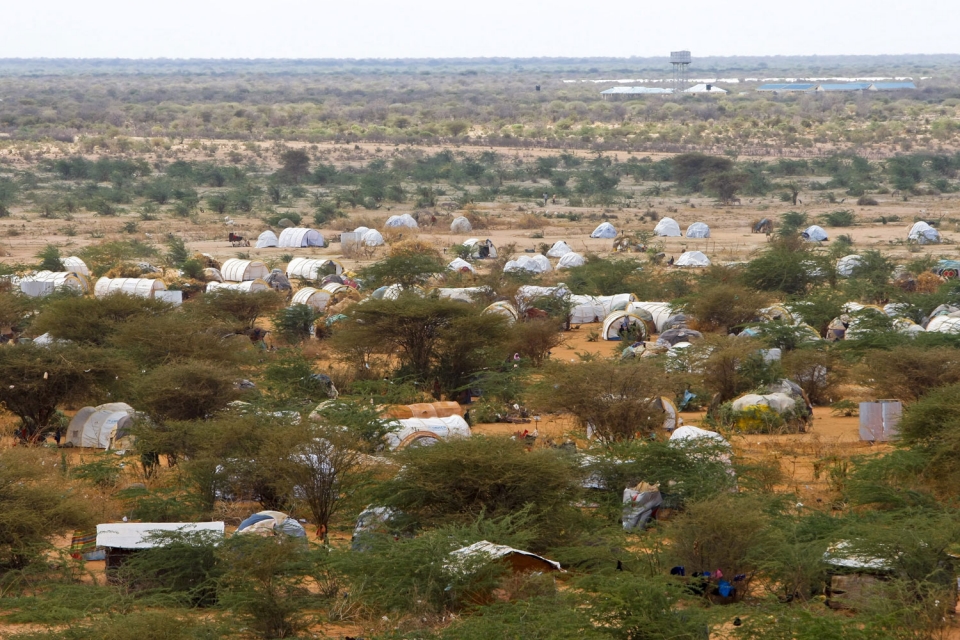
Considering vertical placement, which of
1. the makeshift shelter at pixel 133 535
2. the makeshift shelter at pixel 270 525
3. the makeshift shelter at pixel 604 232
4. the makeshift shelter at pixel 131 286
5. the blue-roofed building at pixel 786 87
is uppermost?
the blue-roofed building at pixel 786 87

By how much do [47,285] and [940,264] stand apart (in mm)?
24134

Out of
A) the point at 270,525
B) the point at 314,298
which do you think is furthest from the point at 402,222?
the point at 270,525

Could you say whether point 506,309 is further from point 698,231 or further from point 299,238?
point 698,231

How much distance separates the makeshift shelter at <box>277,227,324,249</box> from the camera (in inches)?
1651

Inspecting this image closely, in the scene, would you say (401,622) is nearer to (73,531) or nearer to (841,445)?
(73,531)

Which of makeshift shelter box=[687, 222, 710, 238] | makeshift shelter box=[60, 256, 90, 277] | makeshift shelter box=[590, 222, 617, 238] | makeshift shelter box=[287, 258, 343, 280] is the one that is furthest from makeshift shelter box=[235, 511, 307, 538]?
makeshift shelter box=[687, 222, 710, 238]

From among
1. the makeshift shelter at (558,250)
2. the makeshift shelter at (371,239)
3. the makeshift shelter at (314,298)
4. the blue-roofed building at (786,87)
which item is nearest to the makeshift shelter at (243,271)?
the makeshift shelter at (314,298)

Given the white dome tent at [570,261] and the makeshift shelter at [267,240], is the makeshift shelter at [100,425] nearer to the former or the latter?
the white dome tent at [570,261]

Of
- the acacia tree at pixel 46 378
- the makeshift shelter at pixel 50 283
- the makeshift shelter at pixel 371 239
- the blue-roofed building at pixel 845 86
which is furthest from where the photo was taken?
the blue-roofed building at pixel 845 86

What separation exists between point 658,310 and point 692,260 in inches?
385

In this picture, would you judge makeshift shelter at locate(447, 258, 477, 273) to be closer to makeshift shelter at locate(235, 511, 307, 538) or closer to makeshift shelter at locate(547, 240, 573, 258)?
makeshift shelter at locate(547, 240, 573, 258)

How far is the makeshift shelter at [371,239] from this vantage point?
1617 inches

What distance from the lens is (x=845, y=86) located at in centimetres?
15462

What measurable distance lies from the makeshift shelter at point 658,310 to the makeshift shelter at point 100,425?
12903 millimetres
